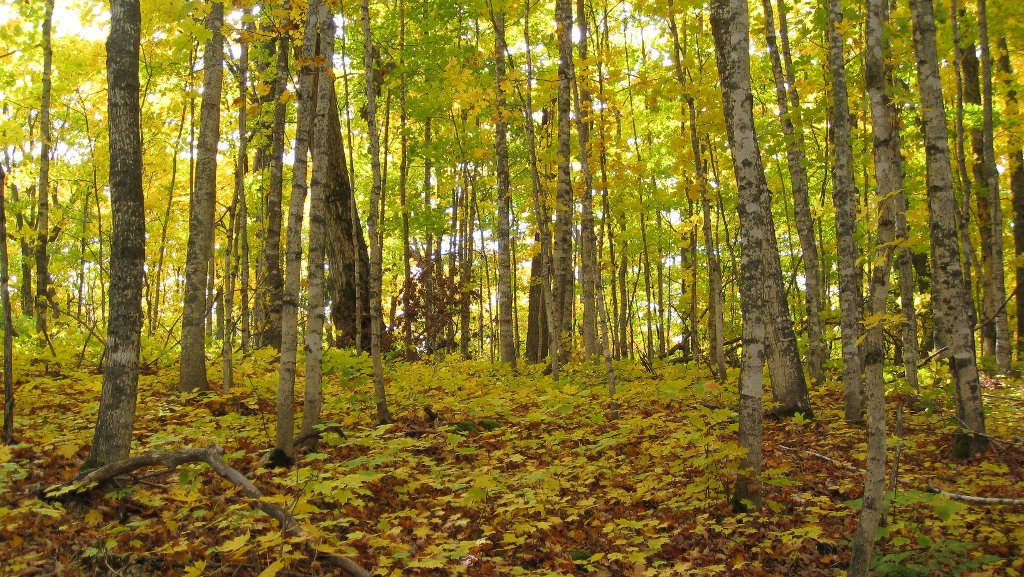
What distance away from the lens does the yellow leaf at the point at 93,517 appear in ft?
15.5

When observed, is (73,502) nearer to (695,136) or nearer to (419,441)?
(419,441)

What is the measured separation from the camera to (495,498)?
19.0 feet

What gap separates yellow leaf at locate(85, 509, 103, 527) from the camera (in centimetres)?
471

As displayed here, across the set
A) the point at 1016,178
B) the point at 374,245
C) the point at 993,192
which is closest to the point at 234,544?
the point at 374,245

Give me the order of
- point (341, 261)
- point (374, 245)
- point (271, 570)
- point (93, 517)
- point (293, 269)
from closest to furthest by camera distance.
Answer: point (271, 570) → point (93, 517) → point (293, 269) → point (374, 245) → point (341, 261)

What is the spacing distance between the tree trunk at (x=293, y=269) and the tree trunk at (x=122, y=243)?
1.28 m

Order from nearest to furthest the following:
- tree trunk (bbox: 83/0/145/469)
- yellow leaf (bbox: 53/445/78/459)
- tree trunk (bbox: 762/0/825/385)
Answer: tree trunk (bbox: 83/0/145/469) < yellow leaf (bbox: 53/445/78/459) < tree trunk (bbox: 762/0/825/385)

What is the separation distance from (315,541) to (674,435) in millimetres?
4295

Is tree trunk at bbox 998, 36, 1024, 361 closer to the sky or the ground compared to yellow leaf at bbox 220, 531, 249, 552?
closer to the sky

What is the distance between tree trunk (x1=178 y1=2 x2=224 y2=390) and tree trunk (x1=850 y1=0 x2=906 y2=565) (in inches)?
304

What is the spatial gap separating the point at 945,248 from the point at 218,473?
23.1 ft

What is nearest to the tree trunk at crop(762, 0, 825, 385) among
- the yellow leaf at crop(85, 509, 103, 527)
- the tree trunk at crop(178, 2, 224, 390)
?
the tree trunk at crop(178, 2, 224, 390)

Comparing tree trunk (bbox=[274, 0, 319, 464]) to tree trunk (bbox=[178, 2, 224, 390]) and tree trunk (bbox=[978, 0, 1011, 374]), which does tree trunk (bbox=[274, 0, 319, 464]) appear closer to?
tree trunk (bbox=[178, 2, 224, 390])

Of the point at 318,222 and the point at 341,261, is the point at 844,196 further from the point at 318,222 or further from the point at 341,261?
the point at 341,261
